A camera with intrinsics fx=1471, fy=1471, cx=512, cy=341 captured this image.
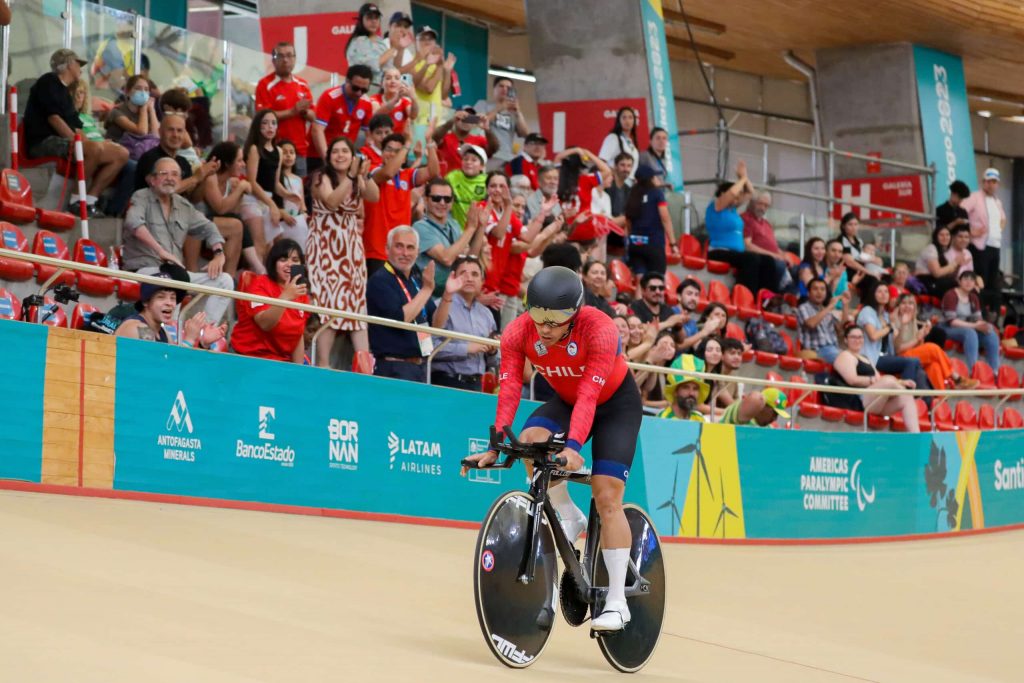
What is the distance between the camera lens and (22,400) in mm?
8359

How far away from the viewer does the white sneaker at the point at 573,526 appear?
6.09 m

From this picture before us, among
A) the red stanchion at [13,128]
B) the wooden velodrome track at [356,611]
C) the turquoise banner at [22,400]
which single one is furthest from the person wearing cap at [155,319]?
the red stanchion at [13,128]

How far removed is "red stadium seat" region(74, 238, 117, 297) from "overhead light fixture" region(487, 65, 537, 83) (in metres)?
15.3

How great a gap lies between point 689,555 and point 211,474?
3.68m

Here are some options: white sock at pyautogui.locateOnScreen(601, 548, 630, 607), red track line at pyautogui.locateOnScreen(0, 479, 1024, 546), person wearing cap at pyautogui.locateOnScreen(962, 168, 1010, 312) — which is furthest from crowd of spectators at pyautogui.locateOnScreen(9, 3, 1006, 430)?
person wearing cap at pyautogui.locateOnScreen(962, 168, 1010, 312)

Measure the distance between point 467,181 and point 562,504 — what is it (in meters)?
6.41

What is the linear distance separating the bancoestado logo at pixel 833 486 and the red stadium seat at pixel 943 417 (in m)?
2.37

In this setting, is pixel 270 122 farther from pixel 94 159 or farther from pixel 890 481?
pixel 890 481

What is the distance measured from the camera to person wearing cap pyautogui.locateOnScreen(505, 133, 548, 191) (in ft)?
45.1

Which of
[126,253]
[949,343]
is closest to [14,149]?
[126,253]

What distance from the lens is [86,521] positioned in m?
7.93

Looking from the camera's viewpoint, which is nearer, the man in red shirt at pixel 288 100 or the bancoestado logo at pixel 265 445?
the bancoestado logo at pixel 265 445

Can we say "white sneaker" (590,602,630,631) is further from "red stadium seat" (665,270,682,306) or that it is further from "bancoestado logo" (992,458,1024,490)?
"bancoestado logo" (992,458,1024,490)

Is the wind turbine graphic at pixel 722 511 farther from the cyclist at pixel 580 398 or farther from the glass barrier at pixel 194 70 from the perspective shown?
the cyclist at pixel 580 398
